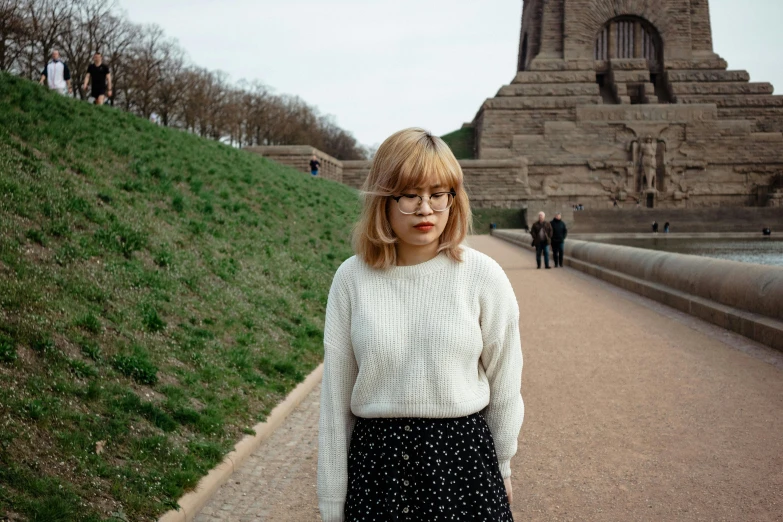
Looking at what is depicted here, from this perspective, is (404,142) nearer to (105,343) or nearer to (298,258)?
(105,343)

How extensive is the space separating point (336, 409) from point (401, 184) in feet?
2.28

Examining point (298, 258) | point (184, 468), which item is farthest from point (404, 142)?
point (298, 258)

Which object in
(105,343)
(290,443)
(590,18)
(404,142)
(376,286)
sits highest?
(590,18)

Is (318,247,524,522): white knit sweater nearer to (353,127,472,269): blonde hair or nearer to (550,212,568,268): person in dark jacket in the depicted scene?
(353,127,472,269): blonde hair

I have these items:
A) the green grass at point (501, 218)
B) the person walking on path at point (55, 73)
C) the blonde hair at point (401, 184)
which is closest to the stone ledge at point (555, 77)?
the green grass at point (501, 218)

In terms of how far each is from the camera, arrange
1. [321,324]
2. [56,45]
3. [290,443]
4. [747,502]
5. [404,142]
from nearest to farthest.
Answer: [404,142]
[747,502]
[290,443]
[321,324]
[56,45]

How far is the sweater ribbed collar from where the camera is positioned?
89.7 inches

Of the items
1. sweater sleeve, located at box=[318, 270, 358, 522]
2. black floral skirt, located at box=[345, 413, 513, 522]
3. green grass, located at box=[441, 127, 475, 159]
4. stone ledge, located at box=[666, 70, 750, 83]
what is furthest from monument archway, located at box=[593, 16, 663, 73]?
black floral skirt, located at box=[345, 413, 513, 522]

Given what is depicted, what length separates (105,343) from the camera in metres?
5.47

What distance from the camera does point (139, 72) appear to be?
45281 millimetres

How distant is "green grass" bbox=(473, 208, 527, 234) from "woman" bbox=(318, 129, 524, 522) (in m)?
43.1

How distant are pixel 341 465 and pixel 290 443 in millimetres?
3357

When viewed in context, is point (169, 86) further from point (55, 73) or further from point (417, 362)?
point (417, 362)

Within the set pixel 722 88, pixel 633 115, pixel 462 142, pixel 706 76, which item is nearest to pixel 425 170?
pixel 633 115
